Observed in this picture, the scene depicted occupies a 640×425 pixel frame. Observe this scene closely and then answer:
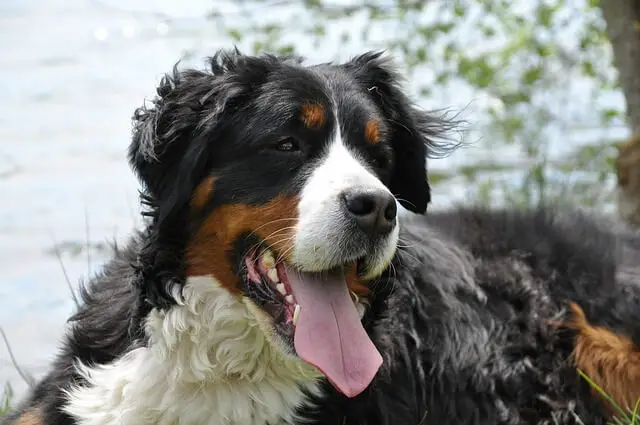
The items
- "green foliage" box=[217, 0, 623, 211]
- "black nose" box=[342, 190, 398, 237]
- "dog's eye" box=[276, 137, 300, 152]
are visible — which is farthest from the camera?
"green foliage" box=[217, 0, 623, 211]

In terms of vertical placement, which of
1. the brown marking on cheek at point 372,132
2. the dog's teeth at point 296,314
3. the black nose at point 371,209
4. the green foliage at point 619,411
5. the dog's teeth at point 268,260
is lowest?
the green foliage at point 619,411

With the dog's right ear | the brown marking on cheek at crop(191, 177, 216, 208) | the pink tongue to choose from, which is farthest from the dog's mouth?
the dog's right ear

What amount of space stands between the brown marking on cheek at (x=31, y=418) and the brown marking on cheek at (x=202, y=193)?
1.04 meters

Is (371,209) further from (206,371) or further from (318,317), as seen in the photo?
(206,371)

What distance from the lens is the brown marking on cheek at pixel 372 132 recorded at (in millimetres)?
3815

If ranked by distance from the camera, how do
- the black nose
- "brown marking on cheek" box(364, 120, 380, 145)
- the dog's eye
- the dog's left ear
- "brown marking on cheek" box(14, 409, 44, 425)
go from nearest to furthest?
the black nose → the dog's eye → "brown marking on cheek" box(364, 120, 380, 145) → "brown marking on cheek" box(14, 409, 44, 425) → the dog's left ear

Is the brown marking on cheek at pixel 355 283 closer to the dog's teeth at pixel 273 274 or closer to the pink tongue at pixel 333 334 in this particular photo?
the pink tongue at pixel 333 334

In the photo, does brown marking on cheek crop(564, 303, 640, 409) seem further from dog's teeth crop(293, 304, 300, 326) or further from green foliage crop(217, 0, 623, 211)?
green foliage crop(217, 0, 623, 211)

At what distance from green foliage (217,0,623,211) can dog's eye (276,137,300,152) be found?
3.50 m

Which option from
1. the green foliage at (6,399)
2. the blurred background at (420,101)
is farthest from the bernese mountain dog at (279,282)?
the blurred background at (420,101)

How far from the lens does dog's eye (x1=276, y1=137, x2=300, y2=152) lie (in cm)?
369

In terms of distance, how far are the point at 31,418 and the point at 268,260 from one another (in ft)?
3.97

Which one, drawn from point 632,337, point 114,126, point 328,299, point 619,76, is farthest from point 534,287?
point 114,126

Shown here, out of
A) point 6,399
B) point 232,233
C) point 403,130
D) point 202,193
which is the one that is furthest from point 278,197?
point 6,399
